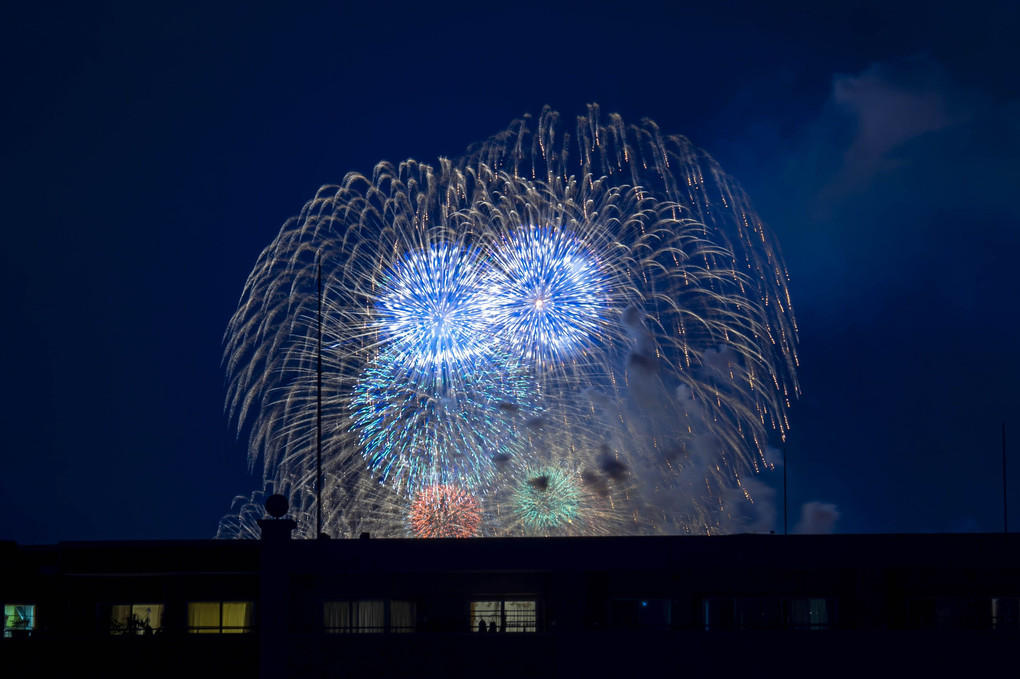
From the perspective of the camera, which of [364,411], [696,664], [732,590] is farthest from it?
[364,411]

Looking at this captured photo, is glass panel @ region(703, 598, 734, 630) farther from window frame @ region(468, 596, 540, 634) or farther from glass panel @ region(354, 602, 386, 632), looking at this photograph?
glass panel @ region(354, 602, 386, 632)

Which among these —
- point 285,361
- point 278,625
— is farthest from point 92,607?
point 285,361

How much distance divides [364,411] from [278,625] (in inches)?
767

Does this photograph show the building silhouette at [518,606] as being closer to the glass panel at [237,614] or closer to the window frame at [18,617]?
the glass panel at [237,614]

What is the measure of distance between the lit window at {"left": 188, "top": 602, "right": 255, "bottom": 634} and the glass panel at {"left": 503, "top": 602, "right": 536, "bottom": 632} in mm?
→ 8092

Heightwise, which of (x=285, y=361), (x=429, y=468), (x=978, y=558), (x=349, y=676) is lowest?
(x=349, y=676)

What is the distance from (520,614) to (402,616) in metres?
3.74

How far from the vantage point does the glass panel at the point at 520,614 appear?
135 feet

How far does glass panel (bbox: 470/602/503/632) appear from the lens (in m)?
41.2

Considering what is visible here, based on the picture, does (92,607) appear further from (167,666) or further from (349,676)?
(349,676)

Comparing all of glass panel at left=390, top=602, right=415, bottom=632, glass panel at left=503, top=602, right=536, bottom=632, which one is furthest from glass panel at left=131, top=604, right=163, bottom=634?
glass panel at left=503, top=602, right=536, bottom=632

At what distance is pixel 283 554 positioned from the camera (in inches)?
1510

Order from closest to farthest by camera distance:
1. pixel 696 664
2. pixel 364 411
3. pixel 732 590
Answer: pixel 696 664 → pixel 732 590 → pixel 364 411

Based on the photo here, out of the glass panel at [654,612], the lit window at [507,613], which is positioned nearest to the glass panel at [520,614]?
the lit window at [507,613]
